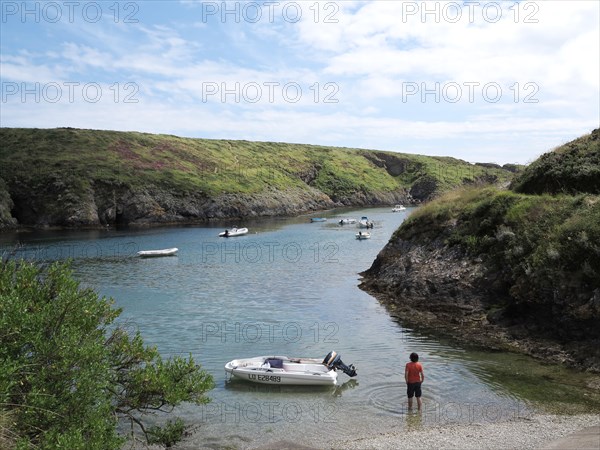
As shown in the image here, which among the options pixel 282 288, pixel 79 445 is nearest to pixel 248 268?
pixel 282 288

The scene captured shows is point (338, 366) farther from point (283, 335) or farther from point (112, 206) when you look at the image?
point (112, 206)

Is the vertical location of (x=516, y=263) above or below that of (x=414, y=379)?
above

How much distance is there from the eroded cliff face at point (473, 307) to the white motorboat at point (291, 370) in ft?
33.0

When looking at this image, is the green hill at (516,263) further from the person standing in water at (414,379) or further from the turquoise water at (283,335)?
the person standing in water at (414,379)

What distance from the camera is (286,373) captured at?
87.2 feet

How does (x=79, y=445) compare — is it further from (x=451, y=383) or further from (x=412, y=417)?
(x=451, y=383)

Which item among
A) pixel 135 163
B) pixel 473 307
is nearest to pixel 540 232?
pixel 473 307

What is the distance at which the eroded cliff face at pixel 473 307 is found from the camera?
2872 centimetres

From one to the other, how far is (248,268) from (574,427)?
160ft

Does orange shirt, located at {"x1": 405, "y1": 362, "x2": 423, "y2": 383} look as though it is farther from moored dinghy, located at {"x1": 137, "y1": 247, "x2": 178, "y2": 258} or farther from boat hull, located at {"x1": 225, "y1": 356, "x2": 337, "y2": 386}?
moored dinghy, located at {"x1": 137, "y1": 247, "x2": 178, "y2": 258}

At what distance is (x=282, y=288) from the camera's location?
52.8 meters

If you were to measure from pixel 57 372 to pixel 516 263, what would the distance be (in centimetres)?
3004

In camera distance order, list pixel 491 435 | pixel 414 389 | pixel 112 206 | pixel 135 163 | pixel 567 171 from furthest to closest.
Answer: pixel 135 163 → pixel 112 206 → pixel 567 171 → pixel 414 389 → pixel 491 435

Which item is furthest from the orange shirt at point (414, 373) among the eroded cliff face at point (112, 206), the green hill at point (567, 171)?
the eroded cliff face at point (112, 206)
